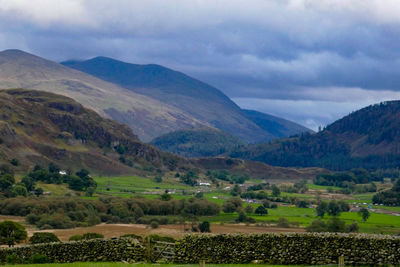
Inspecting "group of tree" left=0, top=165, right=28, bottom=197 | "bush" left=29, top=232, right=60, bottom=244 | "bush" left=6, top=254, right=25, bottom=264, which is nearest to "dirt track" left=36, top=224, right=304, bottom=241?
"bush" left=29, top=232, right=60, bottom=244

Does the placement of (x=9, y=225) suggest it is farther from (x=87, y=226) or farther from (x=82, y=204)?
(x=82, y=204)

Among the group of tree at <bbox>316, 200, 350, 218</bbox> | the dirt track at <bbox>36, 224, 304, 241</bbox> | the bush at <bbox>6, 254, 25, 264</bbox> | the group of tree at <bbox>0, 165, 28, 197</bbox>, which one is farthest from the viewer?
the group of tree at <bbox>0, 165, 28, 197</bbox>

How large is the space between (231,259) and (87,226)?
90995 millimetres

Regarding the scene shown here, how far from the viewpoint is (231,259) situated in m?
39.3

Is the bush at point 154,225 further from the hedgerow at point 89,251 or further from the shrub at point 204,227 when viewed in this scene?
the hedgerow at point 89,251

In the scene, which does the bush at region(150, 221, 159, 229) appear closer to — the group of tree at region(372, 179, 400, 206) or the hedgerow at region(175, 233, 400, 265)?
the hedgerow at region(175, 233, 400, 265)

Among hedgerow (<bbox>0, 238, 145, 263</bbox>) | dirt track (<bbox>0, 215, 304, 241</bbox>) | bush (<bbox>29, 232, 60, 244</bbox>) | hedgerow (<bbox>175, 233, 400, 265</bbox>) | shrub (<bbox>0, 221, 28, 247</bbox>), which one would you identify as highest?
hedgerow (<bbox>175, 233, 400, 265</bbox>)

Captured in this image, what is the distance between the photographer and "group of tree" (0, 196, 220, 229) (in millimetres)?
128875

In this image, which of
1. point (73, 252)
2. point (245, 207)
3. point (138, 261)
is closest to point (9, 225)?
point (73, 252)

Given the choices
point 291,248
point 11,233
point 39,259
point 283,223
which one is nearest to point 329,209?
point 283,223

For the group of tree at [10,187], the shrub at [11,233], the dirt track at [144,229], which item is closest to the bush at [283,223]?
the dirt track at [144,229]

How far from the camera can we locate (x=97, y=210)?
146m

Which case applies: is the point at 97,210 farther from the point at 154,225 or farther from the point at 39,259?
the point at 39,259

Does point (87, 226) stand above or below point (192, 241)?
below
